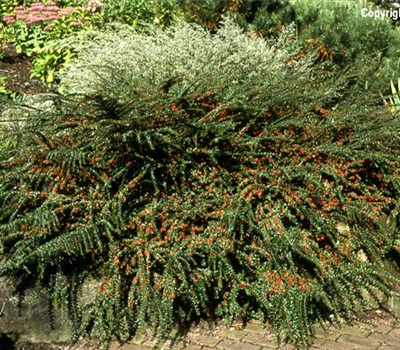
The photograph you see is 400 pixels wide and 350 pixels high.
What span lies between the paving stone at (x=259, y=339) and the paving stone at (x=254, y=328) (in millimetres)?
54

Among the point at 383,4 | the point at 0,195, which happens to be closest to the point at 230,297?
the point at 0,195

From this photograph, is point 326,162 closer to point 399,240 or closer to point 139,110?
point 399,240

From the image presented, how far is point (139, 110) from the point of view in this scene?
166 inches

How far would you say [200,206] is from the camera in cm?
403

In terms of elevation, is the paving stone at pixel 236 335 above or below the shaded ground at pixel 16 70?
above

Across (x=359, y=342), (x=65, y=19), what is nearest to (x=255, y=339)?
(x=359, y=342)

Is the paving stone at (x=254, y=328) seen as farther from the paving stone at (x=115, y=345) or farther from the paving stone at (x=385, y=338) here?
the paving stone at (x=115, y=345)

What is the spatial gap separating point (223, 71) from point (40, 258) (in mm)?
2553

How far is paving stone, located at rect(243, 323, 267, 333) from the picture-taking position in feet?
13.1

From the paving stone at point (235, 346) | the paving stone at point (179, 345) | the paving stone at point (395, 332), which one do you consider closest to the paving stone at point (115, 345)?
the paving stone at point (179, 345)

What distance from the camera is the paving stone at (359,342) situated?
3.80 metres

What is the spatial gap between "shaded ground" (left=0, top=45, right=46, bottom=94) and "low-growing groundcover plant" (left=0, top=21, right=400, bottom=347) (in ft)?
7.69

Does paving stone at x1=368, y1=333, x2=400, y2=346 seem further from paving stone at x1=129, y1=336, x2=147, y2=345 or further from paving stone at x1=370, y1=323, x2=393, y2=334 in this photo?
paving stone at x1=129, y1=336, x2=147, y2=345

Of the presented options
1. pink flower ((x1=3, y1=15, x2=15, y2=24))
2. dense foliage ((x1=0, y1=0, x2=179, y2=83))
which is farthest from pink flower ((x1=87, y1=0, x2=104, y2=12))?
pink flower ((x1=3, y1=15, x2=15, y2=24))
